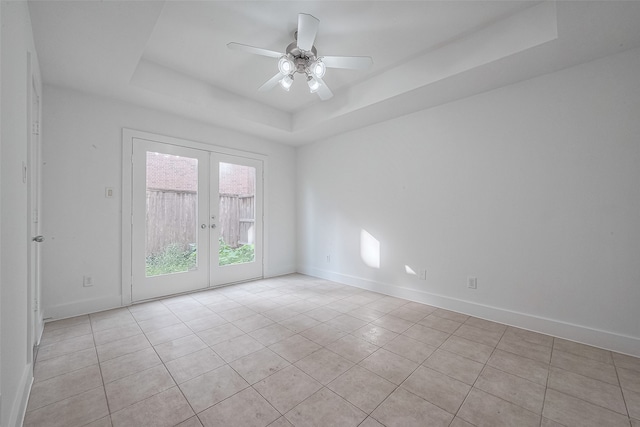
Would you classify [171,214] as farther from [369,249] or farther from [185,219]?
[369,249]

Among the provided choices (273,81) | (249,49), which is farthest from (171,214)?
(249,49)

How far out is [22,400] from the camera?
1.52 metres

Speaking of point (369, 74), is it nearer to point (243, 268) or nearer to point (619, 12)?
point (619, 12)

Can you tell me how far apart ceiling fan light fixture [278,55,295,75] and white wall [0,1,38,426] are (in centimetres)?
162

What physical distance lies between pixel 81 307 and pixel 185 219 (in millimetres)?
1466

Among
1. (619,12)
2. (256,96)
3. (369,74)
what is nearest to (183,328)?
(256,96)

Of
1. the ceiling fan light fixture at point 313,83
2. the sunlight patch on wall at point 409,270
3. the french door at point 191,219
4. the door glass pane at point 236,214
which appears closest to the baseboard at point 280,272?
the french door at point 191,219

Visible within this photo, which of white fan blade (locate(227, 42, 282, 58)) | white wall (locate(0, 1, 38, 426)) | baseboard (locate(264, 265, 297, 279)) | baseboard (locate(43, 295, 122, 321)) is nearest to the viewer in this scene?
white wall (locate(0, 1, 38, 426))

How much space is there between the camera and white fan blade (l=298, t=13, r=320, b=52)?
75.6 inches

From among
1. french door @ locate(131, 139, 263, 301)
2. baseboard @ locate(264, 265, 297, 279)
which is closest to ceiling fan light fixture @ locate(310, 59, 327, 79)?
french door @ locate(131, 139, 263, 301)

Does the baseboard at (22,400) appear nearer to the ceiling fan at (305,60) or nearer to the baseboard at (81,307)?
the baseboard at (81,307)

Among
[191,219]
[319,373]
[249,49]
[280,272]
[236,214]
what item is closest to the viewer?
[319,373]

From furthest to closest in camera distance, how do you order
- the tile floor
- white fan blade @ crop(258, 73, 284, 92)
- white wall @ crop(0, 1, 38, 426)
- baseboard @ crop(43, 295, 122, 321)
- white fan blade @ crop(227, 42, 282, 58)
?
baseboard @ crop(43, 295, 122, 321), white fan blade @ crop(258, 73, 284, 92), white fan blade @ crop(227, 42, 282, 58), the tile floor, white wall @ crop(0, 1, 38, 426)

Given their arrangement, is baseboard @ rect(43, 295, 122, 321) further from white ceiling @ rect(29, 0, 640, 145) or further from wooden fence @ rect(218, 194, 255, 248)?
white ceiling @ rect(29, 0, 640, 145)
